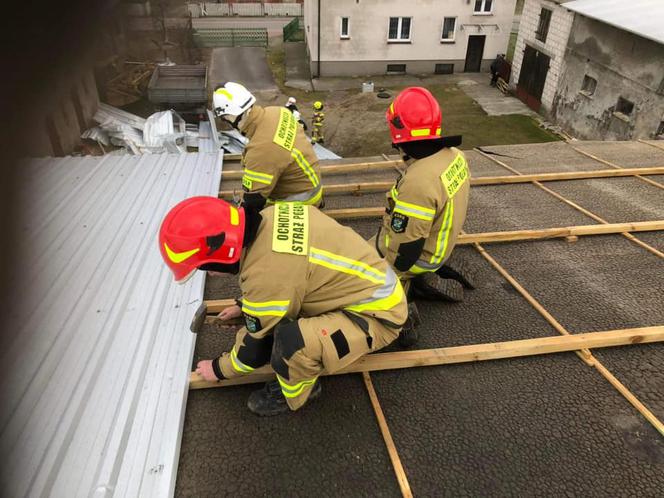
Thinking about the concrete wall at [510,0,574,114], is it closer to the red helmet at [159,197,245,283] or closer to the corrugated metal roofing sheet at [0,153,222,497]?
the corrugated metal roofing sheet at [0,153,222,497]

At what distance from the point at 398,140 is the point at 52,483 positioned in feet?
12.3

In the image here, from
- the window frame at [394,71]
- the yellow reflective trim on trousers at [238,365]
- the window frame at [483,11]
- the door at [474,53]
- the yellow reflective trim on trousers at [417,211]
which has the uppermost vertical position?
the yellow reflective trim on trousers at [417,211]

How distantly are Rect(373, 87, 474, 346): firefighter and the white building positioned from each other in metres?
21.8

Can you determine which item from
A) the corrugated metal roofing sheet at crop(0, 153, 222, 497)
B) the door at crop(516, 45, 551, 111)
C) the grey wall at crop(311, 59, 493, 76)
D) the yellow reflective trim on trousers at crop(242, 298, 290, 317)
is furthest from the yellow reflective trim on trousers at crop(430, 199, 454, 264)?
the grey wall at crop(311, 59, 493, 76)

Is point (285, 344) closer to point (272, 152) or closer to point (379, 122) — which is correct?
point (272, 152)

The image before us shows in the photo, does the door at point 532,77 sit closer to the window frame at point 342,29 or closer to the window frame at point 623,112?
the window frame at point 623,112

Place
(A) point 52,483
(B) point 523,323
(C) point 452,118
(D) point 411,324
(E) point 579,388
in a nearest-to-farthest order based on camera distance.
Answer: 1. (A) point 52,483
2. (E) point 579,388
3. (D) point 411,324
4. (B) point 523,323
5. (C) point 452,118

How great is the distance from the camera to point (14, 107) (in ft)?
1.36

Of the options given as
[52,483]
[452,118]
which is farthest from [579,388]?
[452,118]

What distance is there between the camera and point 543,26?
1975 centimetres

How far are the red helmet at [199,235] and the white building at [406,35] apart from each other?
23.2m

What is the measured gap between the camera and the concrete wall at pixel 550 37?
720 inches

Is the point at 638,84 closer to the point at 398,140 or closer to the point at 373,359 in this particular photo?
the point at 398,140

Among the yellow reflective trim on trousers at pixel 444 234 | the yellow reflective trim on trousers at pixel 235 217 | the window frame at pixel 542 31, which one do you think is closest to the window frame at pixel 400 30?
the window frame at pixel 542 31
